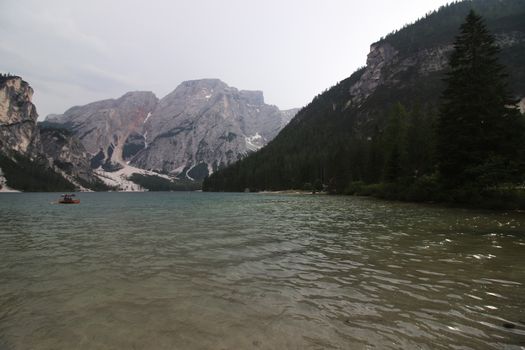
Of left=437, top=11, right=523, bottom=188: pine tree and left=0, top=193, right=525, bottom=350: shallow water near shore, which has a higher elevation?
left=437, top=11, right=523, bottom=188: pine tree

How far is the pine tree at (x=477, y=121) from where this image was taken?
42.2m

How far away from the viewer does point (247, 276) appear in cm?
1103

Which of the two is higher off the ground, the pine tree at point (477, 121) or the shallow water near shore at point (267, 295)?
the pine tree at point (477, 121)

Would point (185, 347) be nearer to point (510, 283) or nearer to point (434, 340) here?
point (434, 340)

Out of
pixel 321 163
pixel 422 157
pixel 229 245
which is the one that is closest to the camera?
pixel 229 245

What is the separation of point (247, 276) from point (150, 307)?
385cm

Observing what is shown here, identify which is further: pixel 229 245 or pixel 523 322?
pixel 229 245

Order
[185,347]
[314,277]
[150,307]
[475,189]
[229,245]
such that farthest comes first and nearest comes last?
[475,189]
[229,245]
[314,277]
[150,307]
[185,347]

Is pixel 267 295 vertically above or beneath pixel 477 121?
beneath

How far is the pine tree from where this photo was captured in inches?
1660

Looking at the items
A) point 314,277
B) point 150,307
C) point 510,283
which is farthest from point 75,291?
point 510,283

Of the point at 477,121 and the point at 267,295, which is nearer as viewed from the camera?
the point at 267,295

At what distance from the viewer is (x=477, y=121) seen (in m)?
44.2

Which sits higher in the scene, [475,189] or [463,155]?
[463,155]
